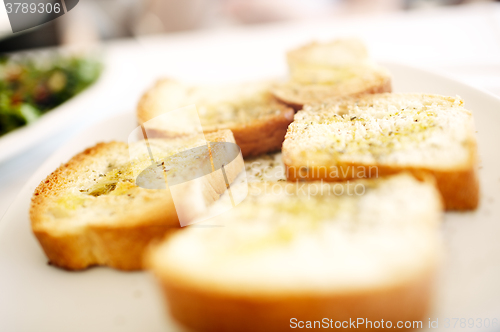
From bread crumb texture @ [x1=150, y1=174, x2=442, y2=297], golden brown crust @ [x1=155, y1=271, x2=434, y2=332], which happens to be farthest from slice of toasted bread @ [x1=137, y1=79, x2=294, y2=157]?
golden brown crust @ [x1=155, y1=271, x2=434, y2=332]

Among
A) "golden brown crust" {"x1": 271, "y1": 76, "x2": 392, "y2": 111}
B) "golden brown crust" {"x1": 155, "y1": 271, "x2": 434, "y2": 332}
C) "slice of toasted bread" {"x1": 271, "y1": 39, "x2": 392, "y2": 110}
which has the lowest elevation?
"golden brown crust" {"x1": 155, "y1": 271, "x2": 434, "y2": 332}

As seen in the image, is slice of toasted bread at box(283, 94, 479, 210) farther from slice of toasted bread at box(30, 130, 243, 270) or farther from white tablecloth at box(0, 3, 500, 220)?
white tablecloth at box(0, 3, 500, 220)

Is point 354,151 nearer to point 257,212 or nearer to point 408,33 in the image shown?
point 257,212

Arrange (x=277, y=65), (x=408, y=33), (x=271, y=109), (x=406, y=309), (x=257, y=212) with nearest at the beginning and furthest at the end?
(x=406, y=309) < (x=257, y=212) < (x=271, y=109) < (x=277, y=65) < (x=408, y=33)

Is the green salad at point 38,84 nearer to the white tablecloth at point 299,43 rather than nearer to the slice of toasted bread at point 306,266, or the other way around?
the white tablecloth at point 299,43

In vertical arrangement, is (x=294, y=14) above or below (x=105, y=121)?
above

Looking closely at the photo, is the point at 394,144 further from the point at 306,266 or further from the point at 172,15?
the point at 172,15

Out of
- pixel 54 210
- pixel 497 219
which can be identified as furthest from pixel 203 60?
pixel 497 219

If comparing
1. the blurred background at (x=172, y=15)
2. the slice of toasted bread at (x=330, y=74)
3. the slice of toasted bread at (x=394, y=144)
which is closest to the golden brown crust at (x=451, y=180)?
the slice of toasted bread at (x=394, y=144)
